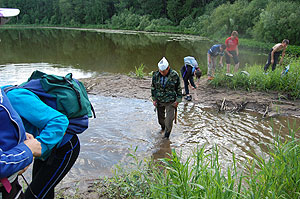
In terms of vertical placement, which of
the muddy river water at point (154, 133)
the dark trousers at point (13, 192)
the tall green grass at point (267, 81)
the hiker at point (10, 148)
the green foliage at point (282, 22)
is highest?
the green foliage at point (282, 22)

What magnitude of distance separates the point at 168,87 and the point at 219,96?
11.6ft

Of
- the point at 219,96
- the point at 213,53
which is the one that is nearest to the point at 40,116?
the point at 219,96

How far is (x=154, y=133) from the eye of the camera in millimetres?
5625

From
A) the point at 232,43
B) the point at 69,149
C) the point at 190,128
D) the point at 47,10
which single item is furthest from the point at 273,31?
the point at 47,10

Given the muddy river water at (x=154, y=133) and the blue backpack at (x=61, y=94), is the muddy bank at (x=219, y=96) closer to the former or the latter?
the muddy river water at (x=154, y=133)

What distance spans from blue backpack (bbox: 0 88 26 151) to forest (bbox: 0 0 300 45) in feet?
82.9

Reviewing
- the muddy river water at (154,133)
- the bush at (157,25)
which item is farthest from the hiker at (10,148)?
the bush at (157,25)

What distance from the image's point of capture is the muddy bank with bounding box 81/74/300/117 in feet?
22.5

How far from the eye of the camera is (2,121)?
1.49m

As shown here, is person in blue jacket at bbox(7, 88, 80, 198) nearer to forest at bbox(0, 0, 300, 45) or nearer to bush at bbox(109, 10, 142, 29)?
forest at bbox(0, 0, 300, 45)

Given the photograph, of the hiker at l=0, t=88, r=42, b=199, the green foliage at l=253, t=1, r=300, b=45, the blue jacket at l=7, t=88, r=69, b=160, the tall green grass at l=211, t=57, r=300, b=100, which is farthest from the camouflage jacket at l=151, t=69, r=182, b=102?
the green foliage at l=253, t=1, r=300, b=45

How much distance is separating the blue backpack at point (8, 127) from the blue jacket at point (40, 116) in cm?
23

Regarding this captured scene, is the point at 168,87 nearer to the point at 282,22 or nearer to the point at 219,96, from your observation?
the point at 219,96

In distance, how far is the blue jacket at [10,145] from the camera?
4.84 feet
